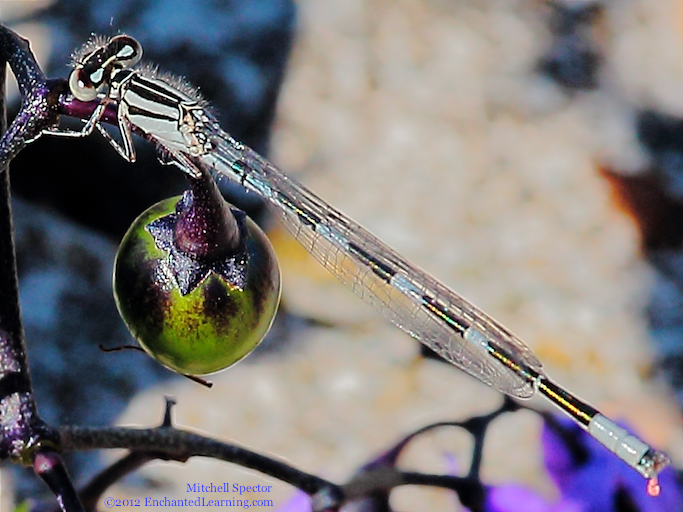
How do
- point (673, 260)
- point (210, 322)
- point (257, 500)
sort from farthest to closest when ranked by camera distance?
1. point (673, 260)
2. point (257, 500)
3. point (210, 322)

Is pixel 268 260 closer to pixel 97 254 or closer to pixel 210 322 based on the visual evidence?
pixel 210 322

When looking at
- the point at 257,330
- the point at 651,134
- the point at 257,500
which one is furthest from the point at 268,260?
the point at 651,134

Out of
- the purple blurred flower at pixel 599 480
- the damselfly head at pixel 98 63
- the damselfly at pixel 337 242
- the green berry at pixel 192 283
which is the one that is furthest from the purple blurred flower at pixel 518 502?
the damselfly head at pixel 98 63

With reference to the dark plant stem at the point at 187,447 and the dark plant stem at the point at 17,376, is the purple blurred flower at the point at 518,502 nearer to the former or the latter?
the dark plant stem at the point at 187,447

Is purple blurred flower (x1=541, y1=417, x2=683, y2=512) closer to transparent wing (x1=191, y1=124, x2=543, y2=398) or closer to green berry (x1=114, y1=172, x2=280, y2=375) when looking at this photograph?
transparent wing (x1=191, y1=124, x2=543, y2=398)

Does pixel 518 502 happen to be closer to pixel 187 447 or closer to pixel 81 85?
pixel 187 447

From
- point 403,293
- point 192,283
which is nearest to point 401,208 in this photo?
point 403,293

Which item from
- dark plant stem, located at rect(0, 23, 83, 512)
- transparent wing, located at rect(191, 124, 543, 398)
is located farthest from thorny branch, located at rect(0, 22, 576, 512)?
transparent wing, located at rect(191, 124, 543, 398)
